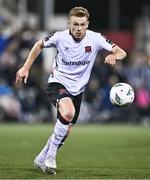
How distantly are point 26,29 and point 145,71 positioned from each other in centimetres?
428

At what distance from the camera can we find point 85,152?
16000 mm

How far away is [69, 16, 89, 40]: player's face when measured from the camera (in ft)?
40.2

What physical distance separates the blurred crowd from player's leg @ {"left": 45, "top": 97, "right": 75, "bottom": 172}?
14.2 metres

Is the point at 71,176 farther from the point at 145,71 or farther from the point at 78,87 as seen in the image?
the point at 145,71

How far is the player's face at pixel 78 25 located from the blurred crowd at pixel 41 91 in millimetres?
14071

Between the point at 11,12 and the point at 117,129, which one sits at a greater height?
the point at 11,12

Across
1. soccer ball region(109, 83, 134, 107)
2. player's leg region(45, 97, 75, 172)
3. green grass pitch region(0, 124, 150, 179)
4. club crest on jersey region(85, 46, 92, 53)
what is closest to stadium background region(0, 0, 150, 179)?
green grass pitch region(0, 124, 150, 179)

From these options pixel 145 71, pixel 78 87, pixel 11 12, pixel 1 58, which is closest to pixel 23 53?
pixel 1 58

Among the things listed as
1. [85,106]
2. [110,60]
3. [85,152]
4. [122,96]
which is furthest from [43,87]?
[110,60]

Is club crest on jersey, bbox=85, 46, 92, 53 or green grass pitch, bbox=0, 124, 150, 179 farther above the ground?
club crest on jersey, bbox=85, 46, 92, 53

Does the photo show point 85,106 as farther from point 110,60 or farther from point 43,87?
point 110,60

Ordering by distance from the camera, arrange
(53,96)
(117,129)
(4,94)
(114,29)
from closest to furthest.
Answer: (53,96)
(117,129)
(4,94)
(114,29)

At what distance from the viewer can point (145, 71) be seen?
2872 cm

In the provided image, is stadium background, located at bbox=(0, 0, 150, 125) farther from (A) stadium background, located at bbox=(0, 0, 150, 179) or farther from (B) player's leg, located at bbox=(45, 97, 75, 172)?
(B) player's leg, located at bbox=(45, 97, 75, 172)
